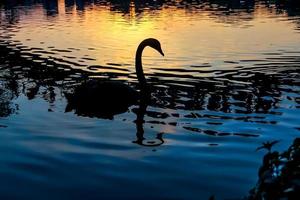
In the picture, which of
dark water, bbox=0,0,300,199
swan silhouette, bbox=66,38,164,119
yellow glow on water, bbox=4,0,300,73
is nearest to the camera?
dark water, bbox=0,0,300,199

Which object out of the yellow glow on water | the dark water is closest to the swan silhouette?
the dark water

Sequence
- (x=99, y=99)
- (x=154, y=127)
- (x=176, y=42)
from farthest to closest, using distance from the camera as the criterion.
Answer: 1. (x=176, y=42)
2. (x=99, y=99)
3. (x=154, y=127)

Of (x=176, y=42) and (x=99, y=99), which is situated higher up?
(x=99, y=99)

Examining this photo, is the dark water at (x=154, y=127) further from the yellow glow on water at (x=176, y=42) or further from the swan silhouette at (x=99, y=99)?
the swan silhouette at (x=99, y=99)

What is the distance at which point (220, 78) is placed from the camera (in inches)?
750

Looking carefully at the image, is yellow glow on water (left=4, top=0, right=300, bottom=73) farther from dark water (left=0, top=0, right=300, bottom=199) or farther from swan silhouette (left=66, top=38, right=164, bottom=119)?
swan silhouette (left=66, top=38, right=164, bottom=119)

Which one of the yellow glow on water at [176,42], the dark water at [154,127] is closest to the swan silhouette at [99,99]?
the dark water at [154,127]

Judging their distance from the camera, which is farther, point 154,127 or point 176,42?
point 176,42

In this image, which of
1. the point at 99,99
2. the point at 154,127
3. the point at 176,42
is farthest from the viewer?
the point at 176,42

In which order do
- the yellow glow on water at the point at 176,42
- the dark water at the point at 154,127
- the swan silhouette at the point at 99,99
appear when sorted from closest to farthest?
the dark water at the point at 154,127, the swan silhouette at the point at 99,99, the yellow glow on water at the point at 176,42

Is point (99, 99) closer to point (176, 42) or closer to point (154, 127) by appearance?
point (154, 127)

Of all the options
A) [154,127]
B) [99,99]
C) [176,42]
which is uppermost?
[99,99]

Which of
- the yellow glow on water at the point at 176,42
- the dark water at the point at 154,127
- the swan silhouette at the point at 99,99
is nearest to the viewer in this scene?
the dark water at the point at 154,127

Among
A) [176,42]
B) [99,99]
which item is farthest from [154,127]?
[176,42]
